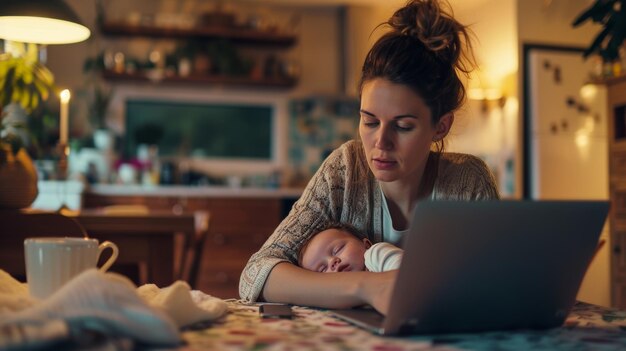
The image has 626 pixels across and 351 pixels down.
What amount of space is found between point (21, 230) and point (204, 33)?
146 inches

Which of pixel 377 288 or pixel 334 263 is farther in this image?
pixel 334 263

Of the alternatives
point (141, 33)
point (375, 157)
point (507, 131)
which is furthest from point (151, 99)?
point (375, 157)

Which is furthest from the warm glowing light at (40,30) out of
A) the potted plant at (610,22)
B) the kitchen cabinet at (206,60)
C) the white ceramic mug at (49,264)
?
the kitchen cabinet at (206,60)

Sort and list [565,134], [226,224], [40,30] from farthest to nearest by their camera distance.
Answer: [226,224] → [565,134] → [40,30]

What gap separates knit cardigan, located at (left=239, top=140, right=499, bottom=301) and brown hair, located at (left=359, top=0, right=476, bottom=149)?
153 mm

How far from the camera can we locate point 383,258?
1.03 meters

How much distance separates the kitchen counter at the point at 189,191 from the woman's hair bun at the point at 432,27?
152 inches

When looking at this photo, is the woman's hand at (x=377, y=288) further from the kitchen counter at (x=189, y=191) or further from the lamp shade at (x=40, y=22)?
the kitchen counter at (x=189, y=191)

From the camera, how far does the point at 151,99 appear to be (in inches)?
220

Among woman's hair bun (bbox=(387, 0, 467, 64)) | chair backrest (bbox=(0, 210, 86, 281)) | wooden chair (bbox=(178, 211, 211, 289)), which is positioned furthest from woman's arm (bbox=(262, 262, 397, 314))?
wooden chair (bbox=(178, 211, 211, 289))

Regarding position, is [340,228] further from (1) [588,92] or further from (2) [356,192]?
(1) [588,92]

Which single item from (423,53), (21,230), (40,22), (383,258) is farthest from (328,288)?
(40,22)

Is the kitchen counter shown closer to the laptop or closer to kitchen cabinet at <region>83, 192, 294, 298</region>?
kitchen cabinet at <region>83, 192, 294, 298</region>

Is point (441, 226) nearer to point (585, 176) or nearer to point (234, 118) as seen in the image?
point (585, 176)
